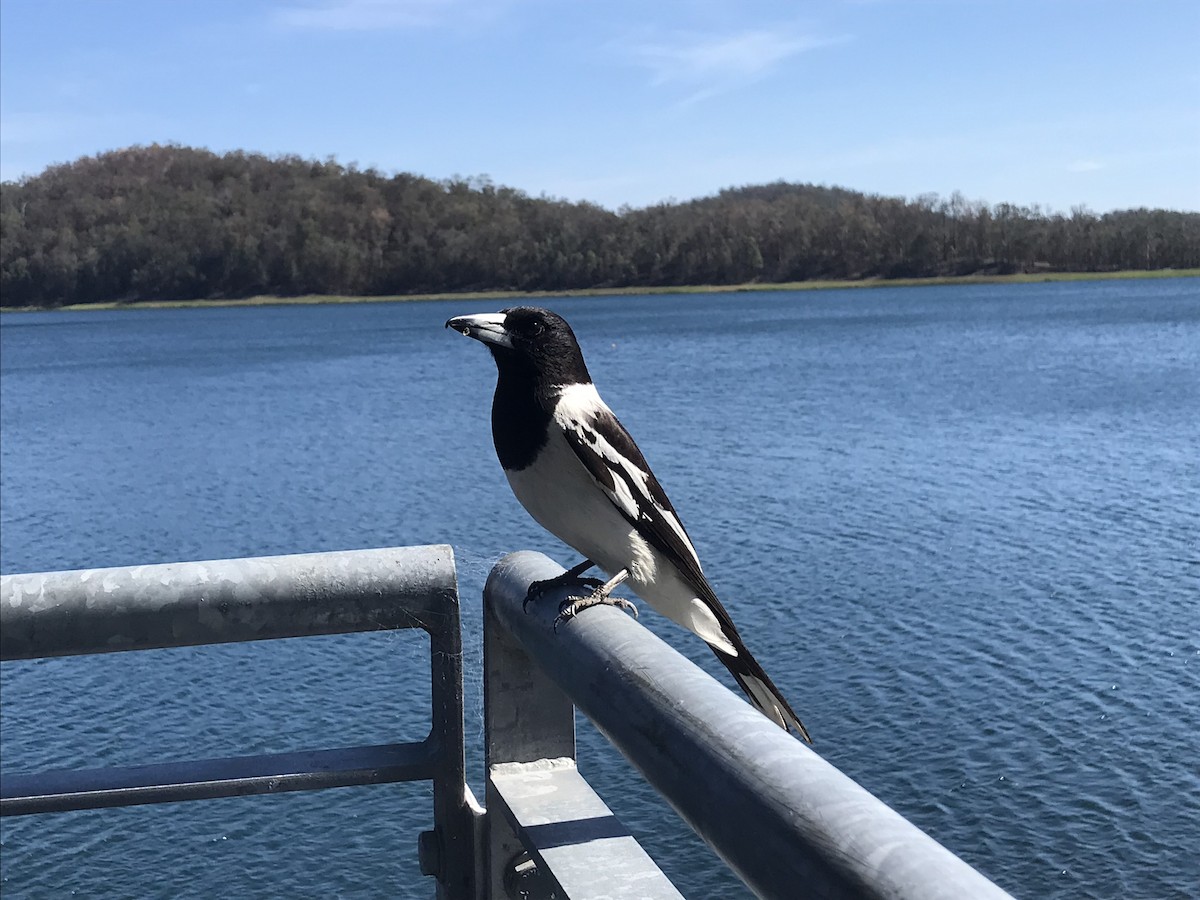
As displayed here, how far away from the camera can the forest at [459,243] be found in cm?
17112

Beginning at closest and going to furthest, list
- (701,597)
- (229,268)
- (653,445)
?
(701,597) → (653,445) → (229,268)

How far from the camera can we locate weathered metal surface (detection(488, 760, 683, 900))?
1713mm

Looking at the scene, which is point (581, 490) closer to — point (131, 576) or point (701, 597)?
point (701, 597)

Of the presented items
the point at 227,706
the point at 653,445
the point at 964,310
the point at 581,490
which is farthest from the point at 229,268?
the point at 581,490

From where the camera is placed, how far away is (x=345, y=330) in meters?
114

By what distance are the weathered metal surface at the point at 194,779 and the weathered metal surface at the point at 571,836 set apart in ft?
0.72

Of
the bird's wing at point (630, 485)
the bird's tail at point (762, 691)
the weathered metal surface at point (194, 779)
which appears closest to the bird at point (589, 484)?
the bird's wing at point (630, 485)

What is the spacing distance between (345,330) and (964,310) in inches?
2145

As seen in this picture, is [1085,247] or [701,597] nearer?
[701,597]

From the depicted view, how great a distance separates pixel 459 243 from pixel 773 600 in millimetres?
161608

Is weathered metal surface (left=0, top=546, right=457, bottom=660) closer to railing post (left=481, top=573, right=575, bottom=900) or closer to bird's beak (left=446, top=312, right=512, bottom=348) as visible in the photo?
railing post (left=481, top=573, right=575, bottom=900)

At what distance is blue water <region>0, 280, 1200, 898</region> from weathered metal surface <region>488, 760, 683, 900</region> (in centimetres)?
39

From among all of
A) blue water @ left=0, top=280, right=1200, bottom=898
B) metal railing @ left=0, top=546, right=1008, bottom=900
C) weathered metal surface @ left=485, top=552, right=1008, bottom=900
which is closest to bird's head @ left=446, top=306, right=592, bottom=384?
blue water @ left=0, top=280, right=1200, bottom=898

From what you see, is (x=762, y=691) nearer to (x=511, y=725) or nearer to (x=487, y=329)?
(x=511, y=725)
